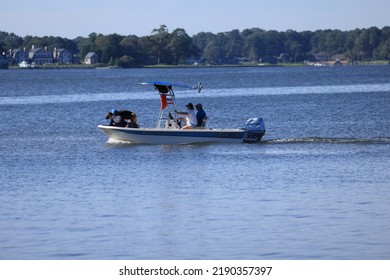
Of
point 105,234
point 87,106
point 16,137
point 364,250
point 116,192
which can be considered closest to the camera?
point 364,250

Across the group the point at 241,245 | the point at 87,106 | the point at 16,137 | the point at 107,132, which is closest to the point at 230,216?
the point at 241,245

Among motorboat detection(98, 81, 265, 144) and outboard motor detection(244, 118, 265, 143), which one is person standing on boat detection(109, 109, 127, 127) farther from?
outboard motor detection(244, 118, 265, 143)

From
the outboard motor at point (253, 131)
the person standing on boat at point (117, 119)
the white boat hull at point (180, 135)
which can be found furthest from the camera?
the person standing on boat at point (117, 119)

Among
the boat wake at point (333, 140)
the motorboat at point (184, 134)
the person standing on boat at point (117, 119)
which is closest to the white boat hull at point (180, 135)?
the motorboat at point (184, 134)

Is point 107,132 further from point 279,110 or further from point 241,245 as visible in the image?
point 279,110

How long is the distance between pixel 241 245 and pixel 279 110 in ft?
144

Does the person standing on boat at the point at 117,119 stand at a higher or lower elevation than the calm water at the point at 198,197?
higher

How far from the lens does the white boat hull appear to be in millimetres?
38062

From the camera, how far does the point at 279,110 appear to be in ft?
211

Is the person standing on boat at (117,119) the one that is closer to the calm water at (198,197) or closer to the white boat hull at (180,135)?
the white boat hull at (180,135)

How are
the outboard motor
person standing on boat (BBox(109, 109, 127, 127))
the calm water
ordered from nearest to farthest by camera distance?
the calm water, the outboard motor, person standing on boat (BBox(109, 109, 127, 127))

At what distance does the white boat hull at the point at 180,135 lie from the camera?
38062 millimetres

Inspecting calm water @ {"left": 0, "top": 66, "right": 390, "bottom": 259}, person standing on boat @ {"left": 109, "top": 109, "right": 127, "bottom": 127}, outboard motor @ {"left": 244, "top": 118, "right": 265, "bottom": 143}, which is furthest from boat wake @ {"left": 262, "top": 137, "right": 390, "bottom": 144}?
person standing on boat @ {"left": 109, "top": 109, "right": 127, "bottom": 127}

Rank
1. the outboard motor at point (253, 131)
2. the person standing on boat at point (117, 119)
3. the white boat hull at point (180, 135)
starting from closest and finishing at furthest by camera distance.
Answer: the white boat hull at point (180, 135)
the outboard motor at point (253, 131)
the person standing on boat at point (117, 119)
